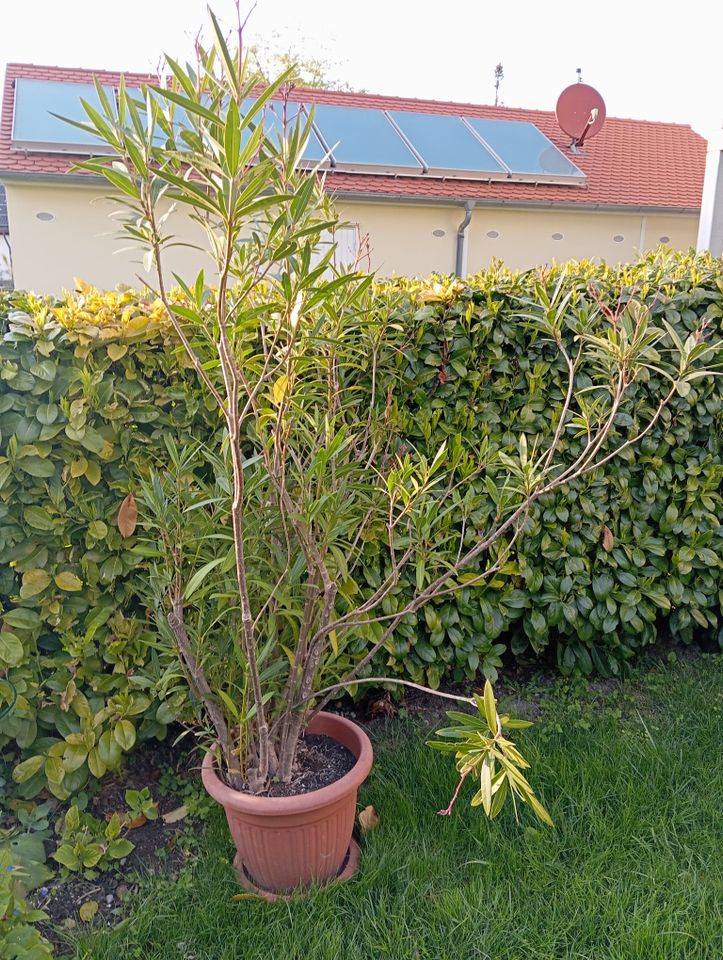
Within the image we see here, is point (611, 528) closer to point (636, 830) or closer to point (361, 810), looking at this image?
point (636, 830)

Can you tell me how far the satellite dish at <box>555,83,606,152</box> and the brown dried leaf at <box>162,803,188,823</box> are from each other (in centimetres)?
814

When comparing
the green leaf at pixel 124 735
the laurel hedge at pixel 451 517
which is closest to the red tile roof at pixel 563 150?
the laurel hedge at pixel 451 517

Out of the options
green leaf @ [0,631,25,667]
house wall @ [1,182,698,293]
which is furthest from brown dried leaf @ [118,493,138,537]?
house wall @ [1,182,698,293]

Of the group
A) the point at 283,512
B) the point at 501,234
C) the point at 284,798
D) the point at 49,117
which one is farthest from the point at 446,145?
the point at 284,798

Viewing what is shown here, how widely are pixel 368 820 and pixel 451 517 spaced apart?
114cm

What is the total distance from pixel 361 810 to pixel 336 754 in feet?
0.76

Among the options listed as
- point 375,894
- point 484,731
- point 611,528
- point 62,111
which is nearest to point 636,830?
point 375,894

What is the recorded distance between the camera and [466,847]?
230cm

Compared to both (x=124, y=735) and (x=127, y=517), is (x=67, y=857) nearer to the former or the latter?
(x=124, y=735)

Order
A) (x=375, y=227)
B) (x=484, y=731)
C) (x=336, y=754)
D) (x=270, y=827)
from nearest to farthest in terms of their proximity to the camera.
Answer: (x=484, y=731) → (x=270, y=827) → (x=336, y=754) → (x=375, y=227)

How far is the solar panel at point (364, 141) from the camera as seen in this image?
9.90m

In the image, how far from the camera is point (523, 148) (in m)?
11.6

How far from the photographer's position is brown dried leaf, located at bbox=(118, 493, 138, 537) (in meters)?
2.46

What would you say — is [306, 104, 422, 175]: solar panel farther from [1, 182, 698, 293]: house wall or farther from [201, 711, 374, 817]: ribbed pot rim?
[201, 711, 374, 817]: ribbed pot rim
